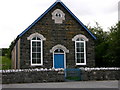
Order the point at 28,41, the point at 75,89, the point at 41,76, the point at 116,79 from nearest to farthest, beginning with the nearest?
the point at 75,89, the point at 41,76, the point at 116,79, the point at 28,41

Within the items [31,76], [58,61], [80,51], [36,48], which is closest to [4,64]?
[36,48]

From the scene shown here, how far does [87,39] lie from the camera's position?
25500 mm

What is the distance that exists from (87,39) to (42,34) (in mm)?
4400

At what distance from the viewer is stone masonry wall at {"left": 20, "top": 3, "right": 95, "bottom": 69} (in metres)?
23.9

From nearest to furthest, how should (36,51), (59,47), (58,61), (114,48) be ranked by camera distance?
1. (36,51)
2. (58,61)
3. (59,47)
4. (114,48)

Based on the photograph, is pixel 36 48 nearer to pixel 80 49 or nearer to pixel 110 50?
pixel 80 49

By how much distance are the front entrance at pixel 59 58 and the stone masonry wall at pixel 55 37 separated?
38cm

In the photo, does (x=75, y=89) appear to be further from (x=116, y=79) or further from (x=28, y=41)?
(x=28, y=41)

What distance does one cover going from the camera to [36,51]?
2414 cm

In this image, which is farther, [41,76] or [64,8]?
[64,8]

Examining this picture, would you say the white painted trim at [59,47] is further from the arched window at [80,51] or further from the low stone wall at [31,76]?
the low stone wall at [31,76]

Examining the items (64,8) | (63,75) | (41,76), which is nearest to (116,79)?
(63,75)

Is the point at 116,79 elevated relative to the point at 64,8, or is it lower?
lower

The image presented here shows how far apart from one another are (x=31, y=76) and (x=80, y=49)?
6.58m
